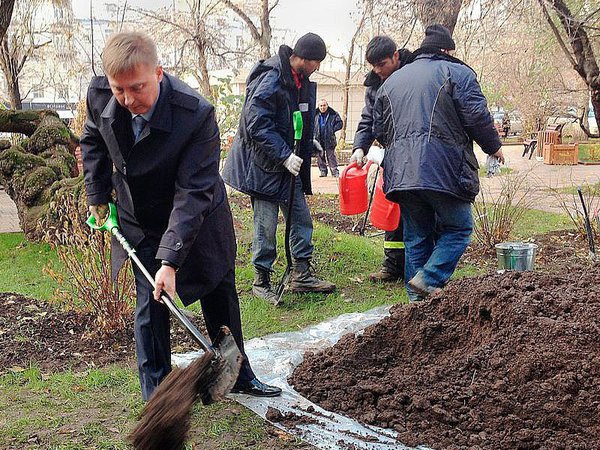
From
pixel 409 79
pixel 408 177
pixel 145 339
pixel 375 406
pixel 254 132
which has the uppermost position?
pixel 409 79

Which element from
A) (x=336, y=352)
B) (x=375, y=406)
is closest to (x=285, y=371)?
(x=336, y=352)

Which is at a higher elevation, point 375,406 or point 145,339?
point 145,339

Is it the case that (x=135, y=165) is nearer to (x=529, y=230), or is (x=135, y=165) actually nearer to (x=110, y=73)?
(x=110, y=73)

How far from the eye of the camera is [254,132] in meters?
5.12

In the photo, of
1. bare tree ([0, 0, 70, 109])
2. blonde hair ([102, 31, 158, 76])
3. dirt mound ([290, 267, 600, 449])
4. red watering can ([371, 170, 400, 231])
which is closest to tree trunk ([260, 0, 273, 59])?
bare tree ([0, 0, 70, 109])

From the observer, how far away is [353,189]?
598 cm

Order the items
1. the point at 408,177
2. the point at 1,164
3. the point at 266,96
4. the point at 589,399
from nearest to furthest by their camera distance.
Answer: the point at 589,399, the point at 408,177, the point at 266,96, the point at 1,164

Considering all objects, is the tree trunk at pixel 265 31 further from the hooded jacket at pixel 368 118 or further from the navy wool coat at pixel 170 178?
the navy wool coat at pixel 170 178

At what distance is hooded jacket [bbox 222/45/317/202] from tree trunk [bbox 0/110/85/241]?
2.34 meters

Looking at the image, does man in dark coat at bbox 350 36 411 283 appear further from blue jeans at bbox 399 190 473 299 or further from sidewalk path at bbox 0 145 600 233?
sidewalk path at bbox 0 145 600 233

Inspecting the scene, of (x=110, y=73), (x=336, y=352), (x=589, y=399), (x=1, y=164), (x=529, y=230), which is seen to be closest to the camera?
(x=110, y=73)

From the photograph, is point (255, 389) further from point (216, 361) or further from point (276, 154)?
point (276, 154)

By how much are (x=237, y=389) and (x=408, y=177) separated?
1876 mm

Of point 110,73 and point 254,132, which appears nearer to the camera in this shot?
point 110,73
